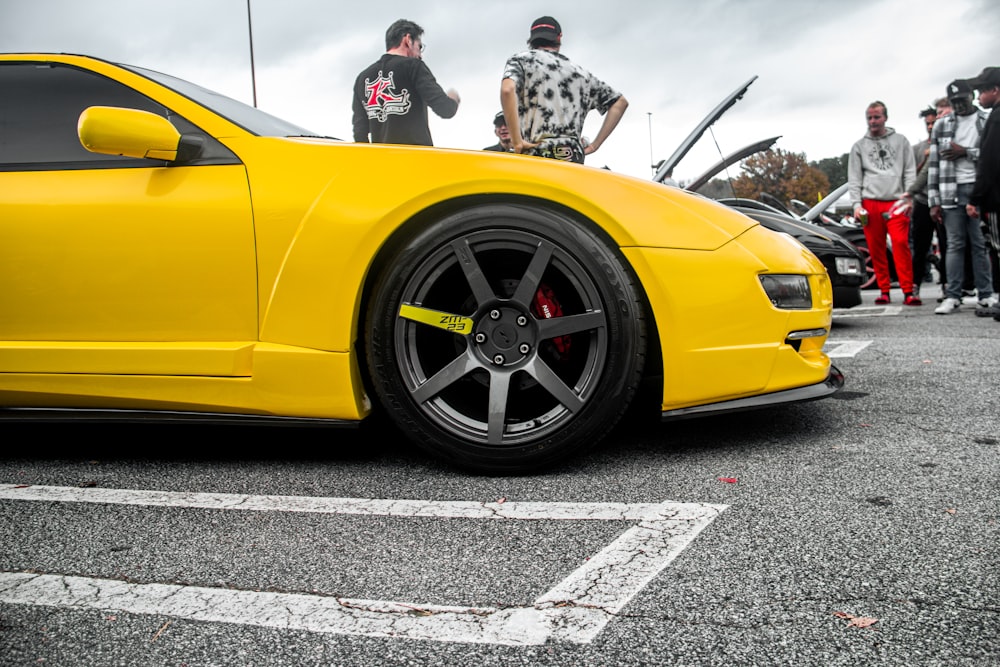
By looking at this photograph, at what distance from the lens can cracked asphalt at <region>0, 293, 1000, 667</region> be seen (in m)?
1.53

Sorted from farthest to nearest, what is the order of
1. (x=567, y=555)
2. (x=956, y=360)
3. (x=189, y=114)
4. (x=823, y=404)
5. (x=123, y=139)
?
(x=956, y=360) → (x=823, y=404) → (x=189, y=114) → (x=123, y=139) → (x=567, y=555)

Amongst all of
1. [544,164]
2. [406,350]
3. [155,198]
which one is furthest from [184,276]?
[544,164]

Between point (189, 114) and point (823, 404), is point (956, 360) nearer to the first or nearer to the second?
point (823, 404)

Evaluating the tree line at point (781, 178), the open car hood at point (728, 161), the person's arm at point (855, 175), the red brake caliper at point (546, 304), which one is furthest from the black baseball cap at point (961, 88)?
the tree line at point (781, 178)

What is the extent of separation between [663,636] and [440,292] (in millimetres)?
1445

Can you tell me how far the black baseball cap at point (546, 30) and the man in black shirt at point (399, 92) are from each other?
0.80m

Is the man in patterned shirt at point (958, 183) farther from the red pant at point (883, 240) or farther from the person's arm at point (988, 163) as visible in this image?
the red pant at point (883, 240)

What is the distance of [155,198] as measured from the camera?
2664mm

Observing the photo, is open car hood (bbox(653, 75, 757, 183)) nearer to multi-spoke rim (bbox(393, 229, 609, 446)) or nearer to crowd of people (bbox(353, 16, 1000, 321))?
crowd of people (bbox(353, 16, 1000, 321))

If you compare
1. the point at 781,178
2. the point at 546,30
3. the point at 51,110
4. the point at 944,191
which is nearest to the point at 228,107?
the point at 51,110

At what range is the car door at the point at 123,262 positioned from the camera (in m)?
2.64

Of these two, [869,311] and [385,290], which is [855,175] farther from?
[385,290]

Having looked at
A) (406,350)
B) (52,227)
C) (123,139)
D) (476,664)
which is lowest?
(476,664)

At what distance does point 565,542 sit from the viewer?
2027 mm
